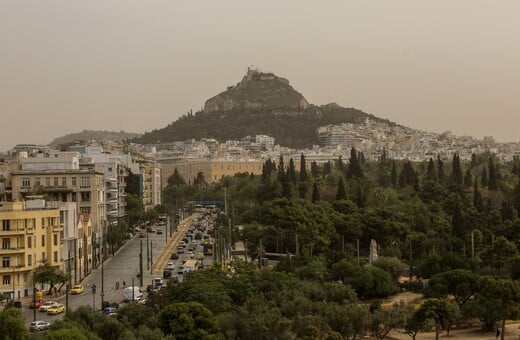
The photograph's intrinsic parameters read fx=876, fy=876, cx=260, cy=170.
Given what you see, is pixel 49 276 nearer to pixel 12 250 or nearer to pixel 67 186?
pixel 12 250

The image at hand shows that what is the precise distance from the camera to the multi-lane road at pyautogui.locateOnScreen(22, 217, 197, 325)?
1665 inches

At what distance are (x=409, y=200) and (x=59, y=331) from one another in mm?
50561

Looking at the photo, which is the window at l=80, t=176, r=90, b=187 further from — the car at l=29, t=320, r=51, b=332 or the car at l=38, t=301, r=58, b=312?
the car at l=29, t=320, r=51, b=332

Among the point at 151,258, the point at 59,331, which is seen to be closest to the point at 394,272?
the point at 151,258

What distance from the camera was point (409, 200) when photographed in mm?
73125

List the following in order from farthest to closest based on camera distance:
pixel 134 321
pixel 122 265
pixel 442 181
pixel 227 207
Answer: pixel 227 207, pixel 442 181, pixel 122 265, pixel 134 321

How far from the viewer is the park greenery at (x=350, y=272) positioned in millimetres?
31062

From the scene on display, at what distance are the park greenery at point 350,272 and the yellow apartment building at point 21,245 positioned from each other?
10183mm

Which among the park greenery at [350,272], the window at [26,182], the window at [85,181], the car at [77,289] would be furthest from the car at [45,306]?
the window at [26,182]

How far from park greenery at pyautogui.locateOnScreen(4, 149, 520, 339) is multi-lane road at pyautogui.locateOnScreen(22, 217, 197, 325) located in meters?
4.99

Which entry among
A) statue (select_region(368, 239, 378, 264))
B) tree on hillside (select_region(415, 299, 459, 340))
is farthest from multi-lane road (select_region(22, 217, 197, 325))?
tree on hillside (select_region(415, 299, 459, 340))

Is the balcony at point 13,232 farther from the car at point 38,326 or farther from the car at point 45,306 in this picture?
the car at point 38,326

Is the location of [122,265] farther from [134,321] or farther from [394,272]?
[134,321]

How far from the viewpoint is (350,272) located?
44.8 metres
